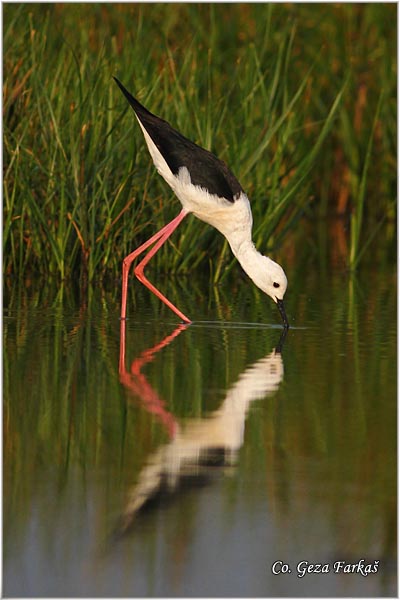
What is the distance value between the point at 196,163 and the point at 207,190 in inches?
6.2

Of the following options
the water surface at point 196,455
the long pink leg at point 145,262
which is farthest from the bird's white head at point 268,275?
the long pink leg at point 145,262

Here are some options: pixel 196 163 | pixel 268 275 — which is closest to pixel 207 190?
pixel 196 163

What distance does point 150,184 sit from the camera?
7855mm

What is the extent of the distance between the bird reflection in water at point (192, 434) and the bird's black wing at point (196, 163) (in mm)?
1456

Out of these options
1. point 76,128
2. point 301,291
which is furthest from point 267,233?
point 76,128

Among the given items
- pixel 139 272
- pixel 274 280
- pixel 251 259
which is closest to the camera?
pixel 274 280

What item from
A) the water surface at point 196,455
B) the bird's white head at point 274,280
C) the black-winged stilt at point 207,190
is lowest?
the water surface at point 196,455

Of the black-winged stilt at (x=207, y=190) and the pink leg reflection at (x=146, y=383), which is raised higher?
the black-winged stilt at (x=207, y=190)

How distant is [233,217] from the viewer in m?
6.95

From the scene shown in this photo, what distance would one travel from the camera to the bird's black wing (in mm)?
6781

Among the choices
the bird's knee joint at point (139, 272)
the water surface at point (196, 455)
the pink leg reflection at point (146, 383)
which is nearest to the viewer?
the water surface at point (196, 455)

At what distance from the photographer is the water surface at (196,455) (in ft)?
10.6

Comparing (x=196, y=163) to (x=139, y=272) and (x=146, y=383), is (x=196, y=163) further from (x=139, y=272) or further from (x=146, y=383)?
(x=146, y=383)

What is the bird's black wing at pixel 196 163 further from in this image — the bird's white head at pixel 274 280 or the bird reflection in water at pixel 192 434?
the bird reflection in water at pixel 192 434
